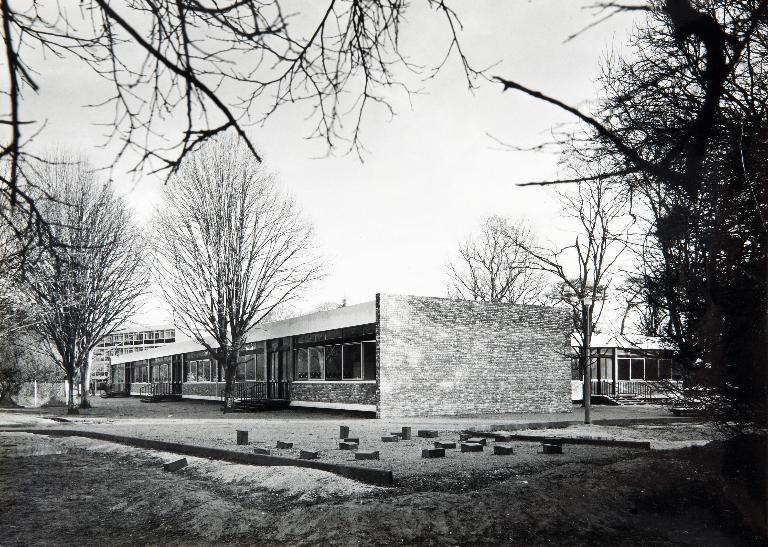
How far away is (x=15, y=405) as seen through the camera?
35.5m

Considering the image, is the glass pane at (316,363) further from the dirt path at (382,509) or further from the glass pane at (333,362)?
the dirt path at (382,509)

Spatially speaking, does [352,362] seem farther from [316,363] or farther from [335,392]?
[316,363]

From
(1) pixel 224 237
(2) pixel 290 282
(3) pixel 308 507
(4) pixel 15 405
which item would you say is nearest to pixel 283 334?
(2) pixel 290 282

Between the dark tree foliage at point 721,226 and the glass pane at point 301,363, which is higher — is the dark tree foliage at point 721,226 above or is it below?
above

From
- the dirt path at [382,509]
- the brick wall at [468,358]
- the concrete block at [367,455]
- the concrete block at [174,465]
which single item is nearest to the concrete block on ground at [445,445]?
the concrete block at [367,455]

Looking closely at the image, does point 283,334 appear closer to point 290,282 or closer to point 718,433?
point 290,282

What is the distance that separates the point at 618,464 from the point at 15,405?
34777 millimetres

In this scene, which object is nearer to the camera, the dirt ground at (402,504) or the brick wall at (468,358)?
the dirt ground at (402,504)

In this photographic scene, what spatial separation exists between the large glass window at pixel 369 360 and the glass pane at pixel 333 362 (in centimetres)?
193

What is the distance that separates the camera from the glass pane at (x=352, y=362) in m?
24.3

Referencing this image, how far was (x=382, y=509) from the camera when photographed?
6883 mm

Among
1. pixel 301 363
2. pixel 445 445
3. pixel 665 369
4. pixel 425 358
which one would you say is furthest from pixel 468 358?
pixel 665 369

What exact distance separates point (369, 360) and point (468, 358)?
3.80 metres

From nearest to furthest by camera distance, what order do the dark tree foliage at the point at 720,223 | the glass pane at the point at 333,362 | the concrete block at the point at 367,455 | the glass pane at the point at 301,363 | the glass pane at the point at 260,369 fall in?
1. the dark tree foliage at the point at 720,223
2. the concrete block at the point at 367,455
3. the glass pane at the point at 333,362
4. the glass pane at the point at 301,363
5. the glass pane at the point at 260,369
